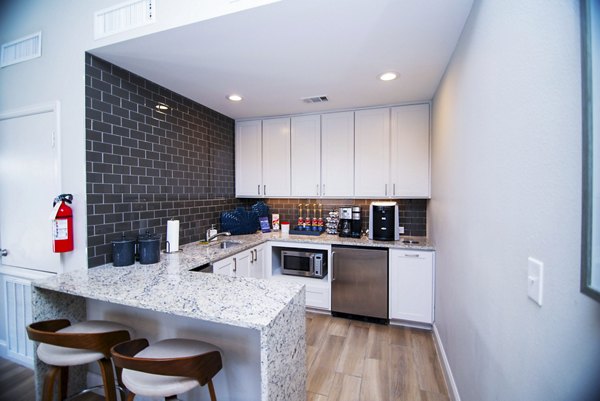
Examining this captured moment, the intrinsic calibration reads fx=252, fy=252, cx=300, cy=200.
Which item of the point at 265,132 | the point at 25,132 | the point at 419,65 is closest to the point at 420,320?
the point at 419,65

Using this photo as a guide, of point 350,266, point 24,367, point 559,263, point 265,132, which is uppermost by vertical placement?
point 265,132

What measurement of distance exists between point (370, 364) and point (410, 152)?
218cm

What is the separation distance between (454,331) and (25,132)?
3603 millimetres

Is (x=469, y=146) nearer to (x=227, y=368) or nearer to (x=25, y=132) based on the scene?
(x=227, y=368)

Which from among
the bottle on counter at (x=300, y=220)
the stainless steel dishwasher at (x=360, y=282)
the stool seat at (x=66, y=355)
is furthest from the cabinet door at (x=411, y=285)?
the stool seat at (x=66, y=355)

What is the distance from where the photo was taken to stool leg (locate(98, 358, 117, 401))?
4.29 ft

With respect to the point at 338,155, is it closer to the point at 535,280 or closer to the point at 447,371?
the point at 447,371

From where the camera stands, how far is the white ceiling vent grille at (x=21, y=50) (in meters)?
1.98

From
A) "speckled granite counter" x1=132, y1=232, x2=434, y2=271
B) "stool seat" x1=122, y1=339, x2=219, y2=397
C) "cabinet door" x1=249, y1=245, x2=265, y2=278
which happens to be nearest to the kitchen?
"speckled granite counter" x1=132, y1=232, x2=434, y2=271

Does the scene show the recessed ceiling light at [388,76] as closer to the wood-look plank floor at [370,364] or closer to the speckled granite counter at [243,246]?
the speckled granite counter at [243,246]

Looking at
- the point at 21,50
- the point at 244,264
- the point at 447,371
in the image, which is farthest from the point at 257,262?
the point at 21,50

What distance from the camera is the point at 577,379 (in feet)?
1.87

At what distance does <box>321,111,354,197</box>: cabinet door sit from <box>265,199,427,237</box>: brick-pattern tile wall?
0.32 meters

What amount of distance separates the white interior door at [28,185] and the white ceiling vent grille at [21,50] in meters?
0.44
